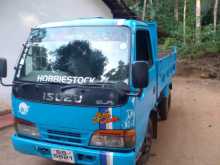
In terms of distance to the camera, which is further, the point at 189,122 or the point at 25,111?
the point at 189,122

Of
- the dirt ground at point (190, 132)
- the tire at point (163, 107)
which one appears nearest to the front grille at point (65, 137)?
the dirt ground at point (190, 132)

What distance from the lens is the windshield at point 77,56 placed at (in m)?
4.27

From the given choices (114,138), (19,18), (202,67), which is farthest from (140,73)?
(202,67)

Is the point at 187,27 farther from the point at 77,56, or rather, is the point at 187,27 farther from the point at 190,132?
the point at 77,56

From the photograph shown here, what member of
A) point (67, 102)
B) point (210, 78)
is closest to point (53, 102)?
point (67, 102)

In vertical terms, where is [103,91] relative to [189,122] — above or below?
above

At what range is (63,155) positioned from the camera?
4219 millimetres

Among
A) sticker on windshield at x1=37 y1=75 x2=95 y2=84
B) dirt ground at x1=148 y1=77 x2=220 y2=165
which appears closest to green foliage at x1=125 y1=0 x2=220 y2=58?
dirt ground at x1=148 y1=77 x2=220 y2=165

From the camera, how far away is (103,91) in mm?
4047

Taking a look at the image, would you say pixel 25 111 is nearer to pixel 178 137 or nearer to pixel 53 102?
pixel 53 102

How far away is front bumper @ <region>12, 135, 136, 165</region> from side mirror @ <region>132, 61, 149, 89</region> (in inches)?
32.8

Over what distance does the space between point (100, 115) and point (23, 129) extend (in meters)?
1.10

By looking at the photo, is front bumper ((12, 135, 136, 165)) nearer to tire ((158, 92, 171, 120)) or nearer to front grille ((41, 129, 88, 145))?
front grille ((41, 129, 88, 145))

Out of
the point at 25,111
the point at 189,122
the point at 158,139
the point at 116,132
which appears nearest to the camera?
the point at 116,132
